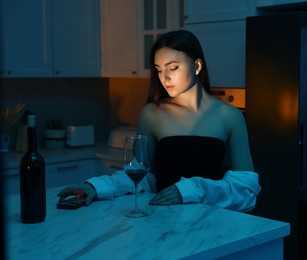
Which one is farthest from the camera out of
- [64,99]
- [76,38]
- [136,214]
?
[64,99]

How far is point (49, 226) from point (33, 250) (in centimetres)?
20

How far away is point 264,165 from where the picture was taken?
2.80 metres

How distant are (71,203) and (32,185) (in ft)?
0.87

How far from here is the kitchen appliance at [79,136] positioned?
12.9ft

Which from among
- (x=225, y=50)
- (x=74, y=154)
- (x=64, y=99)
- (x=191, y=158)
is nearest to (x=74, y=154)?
(x=74, y=154)

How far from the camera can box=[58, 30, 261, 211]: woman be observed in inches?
72.0

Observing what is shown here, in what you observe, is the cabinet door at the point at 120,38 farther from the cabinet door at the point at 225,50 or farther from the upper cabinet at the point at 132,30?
the cabinet door at the point at 225,50

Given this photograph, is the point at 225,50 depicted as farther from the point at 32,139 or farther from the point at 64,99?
the point at 32,139

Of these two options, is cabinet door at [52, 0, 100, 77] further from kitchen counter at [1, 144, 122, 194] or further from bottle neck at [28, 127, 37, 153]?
bottle neck at [28, 127, 37, 153]

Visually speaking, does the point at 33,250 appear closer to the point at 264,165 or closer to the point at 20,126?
the point at 264,165

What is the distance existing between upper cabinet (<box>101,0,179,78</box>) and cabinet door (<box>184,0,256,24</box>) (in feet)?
0.64

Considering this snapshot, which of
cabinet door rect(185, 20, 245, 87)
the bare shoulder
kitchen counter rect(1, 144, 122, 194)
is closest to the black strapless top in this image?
the bare shoulder

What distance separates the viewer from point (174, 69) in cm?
183

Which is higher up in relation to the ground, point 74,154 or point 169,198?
point 169,198
